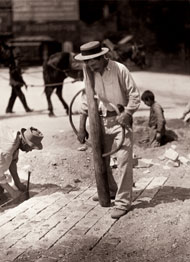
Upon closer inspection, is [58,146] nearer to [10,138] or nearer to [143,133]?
[143,133]

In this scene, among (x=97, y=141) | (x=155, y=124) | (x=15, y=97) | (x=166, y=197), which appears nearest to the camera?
(x=97, y=141)

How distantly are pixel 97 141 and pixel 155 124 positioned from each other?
3803 millimetres

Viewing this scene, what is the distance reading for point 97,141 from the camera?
228 inches

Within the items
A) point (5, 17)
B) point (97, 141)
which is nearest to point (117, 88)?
point (97, 141)

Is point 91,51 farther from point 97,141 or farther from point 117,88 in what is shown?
point 97,141

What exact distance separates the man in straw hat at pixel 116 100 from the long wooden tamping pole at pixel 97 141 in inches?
2.8

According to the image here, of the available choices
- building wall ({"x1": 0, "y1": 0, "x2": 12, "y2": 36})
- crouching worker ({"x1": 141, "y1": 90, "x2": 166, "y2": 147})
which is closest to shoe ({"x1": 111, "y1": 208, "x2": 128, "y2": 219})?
crouching worker ({"x1": 141, "y1": 90, "x2": 166, "y2": 147})

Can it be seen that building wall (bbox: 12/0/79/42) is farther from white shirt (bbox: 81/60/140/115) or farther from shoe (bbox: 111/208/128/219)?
shoe (bbox: 111/208/128/219)

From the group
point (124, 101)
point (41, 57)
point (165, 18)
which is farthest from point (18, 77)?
point (165, 18)

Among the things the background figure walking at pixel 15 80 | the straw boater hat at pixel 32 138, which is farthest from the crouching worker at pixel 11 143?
the background figure walking at pixel 15 80

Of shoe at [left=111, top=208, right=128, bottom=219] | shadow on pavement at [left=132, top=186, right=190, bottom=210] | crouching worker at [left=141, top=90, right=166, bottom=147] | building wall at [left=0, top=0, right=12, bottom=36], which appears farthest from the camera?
building wall at [left=0, top=0, right=12, bottom=36]

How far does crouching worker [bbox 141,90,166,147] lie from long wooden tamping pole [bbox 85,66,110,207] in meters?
3.32

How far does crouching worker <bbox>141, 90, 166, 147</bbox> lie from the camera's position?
9133 mm

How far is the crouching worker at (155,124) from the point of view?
30.0 feet
